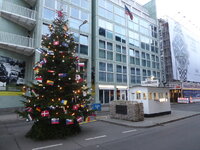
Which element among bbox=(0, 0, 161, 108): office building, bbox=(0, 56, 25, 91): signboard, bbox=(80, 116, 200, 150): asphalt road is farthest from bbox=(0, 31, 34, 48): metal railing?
bbox=(80, 116, 200, 150): asphalt road

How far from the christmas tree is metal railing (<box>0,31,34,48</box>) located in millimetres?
13564

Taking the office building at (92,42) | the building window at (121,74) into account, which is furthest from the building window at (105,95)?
the building window at (121,74)

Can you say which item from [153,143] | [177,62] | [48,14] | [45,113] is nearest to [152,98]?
[153,143]

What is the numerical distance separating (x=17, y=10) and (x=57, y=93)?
61.3 ft

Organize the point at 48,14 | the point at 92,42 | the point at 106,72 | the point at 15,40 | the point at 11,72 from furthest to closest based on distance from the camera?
the point at 92,42 → the point at 106,72 → the point at 48,14 → the point at 15,40 → the point at 11,72

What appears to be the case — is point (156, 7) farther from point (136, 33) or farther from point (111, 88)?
point (111, 88)

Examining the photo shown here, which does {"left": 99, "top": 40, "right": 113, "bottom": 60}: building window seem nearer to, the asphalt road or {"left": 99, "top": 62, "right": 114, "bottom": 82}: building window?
{"left": 99, "top": 62, "right": 114, "bottom": 82}: building window

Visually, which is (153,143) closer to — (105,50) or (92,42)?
(105,50)

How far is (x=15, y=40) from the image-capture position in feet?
62.0

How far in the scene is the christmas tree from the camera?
695 centimetres

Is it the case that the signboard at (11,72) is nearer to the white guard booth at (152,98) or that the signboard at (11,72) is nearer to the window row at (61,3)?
the window row at (61,3)

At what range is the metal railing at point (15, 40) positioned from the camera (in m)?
17.8

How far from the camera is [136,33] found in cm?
3500

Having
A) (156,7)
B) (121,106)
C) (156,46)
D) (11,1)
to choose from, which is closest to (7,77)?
(11,1)
